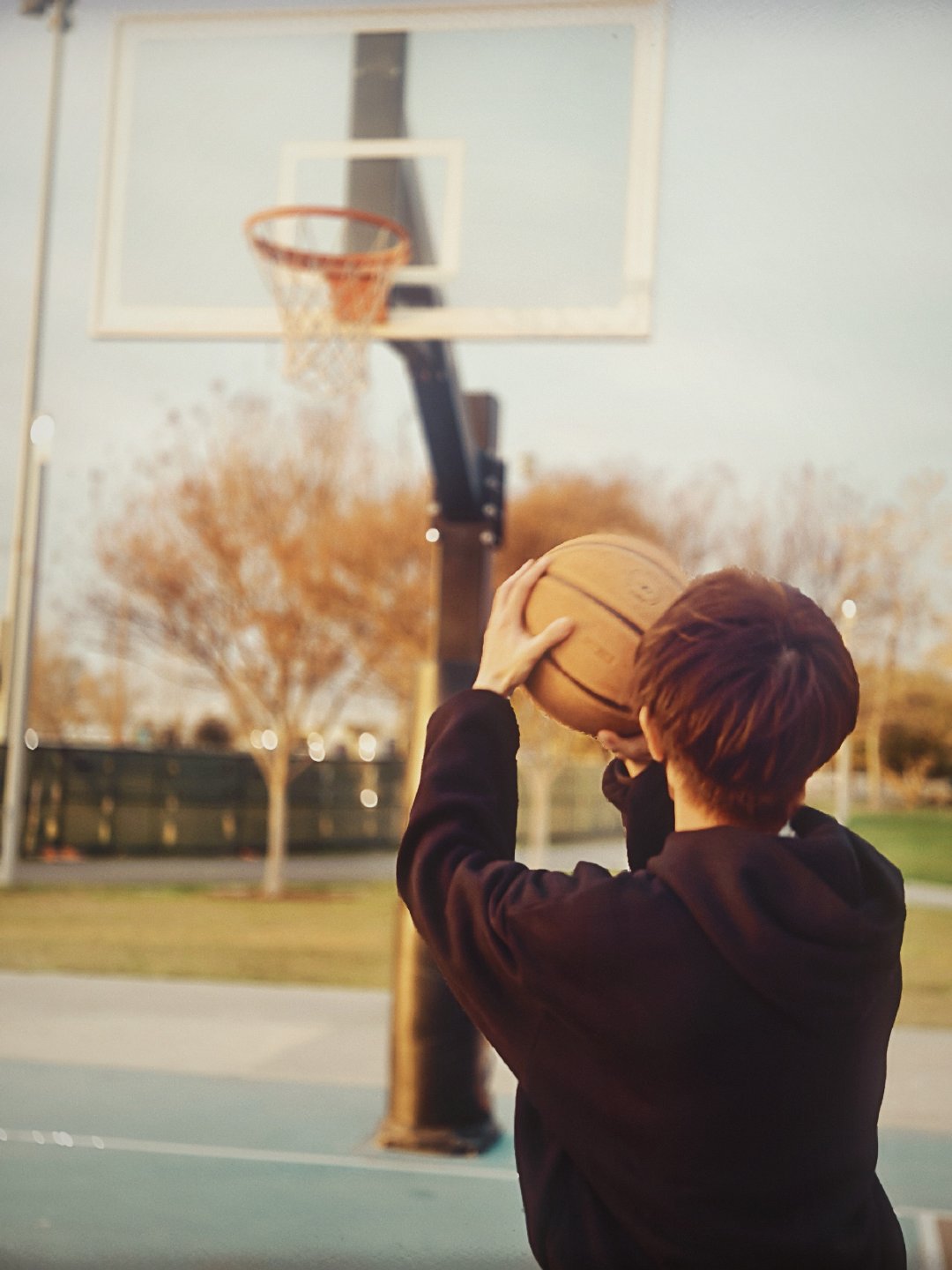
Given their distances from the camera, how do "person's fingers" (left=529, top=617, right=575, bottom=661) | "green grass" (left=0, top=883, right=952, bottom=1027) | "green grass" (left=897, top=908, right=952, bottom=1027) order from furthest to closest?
"green grass" (left=0, top=883, right=952, bottom=1027)
"green grass" (left=897, top=908, right=952, bottom=1027)
"person's fingers" (left=529, top=617, right=575, bottom=661)

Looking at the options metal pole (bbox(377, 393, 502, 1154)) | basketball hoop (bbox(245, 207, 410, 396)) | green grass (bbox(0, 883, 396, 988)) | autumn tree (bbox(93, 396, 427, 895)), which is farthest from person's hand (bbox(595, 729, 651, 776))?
autumn tree (bbox(93, 396, 427, 895))

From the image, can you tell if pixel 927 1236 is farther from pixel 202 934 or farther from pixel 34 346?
pixel 34 346

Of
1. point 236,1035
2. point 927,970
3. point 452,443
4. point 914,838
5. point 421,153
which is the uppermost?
point 421,153

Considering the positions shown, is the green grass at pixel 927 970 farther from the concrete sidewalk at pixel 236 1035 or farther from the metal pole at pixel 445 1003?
the metal pole at pixel 445 1003

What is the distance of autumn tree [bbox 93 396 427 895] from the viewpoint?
17.4 meters

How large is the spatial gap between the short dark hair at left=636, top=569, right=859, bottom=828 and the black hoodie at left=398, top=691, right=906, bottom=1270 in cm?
6

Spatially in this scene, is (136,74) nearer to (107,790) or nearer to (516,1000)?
(516,1000)

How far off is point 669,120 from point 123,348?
15195 millimetres

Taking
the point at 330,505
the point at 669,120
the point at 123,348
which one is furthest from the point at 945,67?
the point at 669,120

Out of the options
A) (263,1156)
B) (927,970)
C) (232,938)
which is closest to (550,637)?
(263,1156)

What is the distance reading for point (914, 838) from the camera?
30250mm

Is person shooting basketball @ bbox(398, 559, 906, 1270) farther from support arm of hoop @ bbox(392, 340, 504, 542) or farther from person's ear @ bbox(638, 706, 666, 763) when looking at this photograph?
support arm of hoop @ bbox(392, 340, 504, 542)

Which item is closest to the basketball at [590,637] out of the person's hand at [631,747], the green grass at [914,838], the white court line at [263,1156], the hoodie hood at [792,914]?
the person's hand at [631,747]

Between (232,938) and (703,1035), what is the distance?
1262cm
